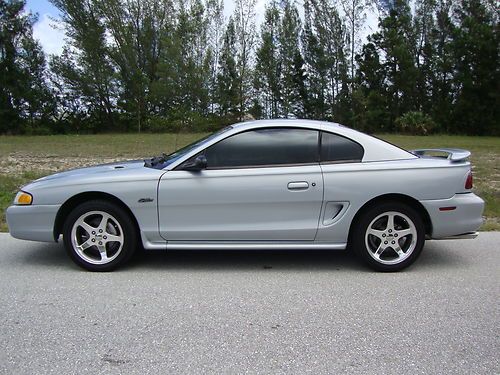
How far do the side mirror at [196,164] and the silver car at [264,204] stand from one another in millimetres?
11

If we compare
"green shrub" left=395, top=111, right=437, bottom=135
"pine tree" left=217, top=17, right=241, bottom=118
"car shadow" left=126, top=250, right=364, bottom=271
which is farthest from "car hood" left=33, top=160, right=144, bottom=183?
"pine tree" left=217, top=17, right=241, bottom=118

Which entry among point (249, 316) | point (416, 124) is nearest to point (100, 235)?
point (249, 316)

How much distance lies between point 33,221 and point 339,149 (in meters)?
3.21

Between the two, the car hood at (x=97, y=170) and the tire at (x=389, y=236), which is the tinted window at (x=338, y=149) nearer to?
the tire at (x=389, y=236)

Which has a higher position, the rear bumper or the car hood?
the car hood

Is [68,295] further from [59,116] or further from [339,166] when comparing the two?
[59,116]

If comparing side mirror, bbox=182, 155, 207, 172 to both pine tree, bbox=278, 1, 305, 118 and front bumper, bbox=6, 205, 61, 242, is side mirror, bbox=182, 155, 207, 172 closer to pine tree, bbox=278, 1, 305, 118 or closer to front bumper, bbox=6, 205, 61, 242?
front bumper, bbox=6, 205, 61, 242

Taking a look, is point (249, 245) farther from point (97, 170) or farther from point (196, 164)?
point (97, 170)

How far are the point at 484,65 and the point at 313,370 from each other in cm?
3579

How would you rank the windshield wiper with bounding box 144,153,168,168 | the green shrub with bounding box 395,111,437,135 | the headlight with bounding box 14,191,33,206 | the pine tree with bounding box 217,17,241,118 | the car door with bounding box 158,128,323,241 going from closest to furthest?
1. the car door with bounding box 158,128,323,241
2. the headlight with bounding box 14,191,33,206
3. the windshield wiper with bounding box 144,153,168,168
4. the green shrub with bounding box 395,111,437,135
5. the pine tree with bounding box 217,17,241,118

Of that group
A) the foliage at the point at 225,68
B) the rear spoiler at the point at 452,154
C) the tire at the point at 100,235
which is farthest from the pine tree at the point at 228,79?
the tire at the point at 100,235

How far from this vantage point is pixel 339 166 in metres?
4.39

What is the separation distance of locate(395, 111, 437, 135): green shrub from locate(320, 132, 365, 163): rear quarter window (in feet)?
93.3

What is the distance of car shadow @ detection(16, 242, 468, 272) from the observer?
4609 millimetres
